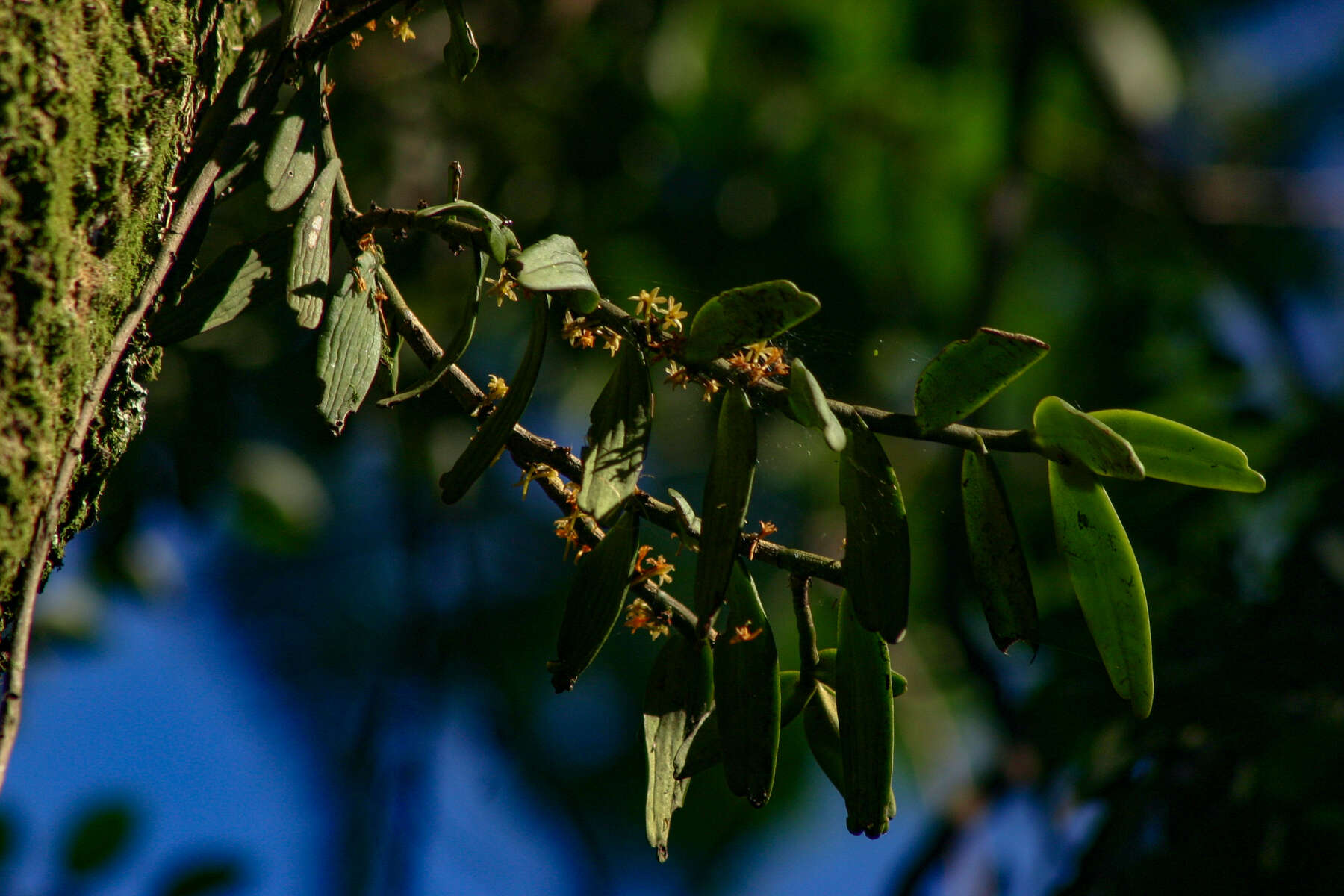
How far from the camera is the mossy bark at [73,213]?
1.28 ft

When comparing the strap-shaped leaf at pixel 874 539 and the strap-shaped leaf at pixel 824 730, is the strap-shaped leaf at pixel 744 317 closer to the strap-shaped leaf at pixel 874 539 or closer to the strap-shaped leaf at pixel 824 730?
the strap-shaped leaf at pixel 874 539

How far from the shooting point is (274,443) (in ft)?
5.03

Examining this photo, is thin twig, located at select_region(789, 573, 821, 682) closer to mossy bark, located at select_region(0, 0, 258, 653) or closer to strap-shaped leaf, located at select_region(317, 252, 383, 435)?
strap-shaped leaf, located at select_region(317, 252, 383, 435)

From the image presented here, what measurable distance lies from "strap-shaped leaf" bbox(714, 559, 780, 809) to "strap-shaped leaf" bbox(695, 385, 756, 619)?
0.06 metres

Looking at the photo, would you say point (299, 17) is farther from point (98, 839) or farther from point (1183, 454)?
point (98, 839)

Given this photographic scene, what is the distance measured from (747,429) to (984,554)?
0.43 ft

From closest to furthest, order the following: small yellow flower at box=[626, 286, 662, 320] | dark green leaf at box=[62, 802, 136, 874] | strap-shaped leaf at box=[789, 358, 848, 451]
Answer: strap-shaped leaf at box=[789, 358, 848, 451] → small yellow flower at box=[626, 286, 662, 320] → dark green leaf at box=[62, 802, 136, 874]

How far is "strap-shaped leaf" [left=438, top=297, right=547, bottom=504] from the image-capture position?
438mm

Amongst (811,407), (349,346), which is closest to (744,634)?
(811,407)

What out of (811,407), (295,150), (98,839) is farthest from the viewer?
(98,839)

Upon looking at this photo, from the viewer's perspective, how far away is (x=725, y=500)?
42 centimetres

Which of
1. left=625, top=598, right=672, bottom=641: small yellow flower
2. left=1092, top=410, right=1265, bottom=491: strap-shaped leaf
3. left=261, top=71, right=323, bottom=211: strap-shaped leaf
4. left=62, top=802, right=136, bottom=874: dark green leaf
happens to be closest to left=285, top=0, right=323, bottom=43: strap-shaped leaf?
left=261, top=71, right=323, bottom=211: strap-shaped leaf

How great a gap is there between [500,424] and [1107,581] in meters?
0.30

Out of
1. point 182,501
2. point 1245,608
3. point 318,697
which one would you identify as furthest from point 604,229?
point 318,697
